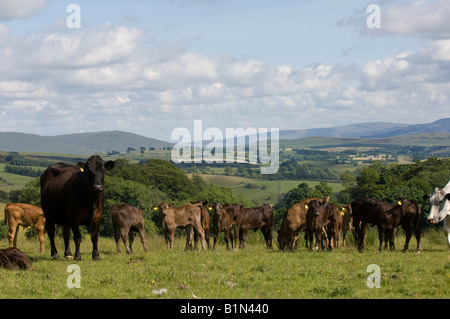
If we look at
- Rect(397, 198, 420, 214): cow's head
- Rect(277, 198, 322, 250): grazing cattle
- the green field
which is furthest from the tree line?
the green field

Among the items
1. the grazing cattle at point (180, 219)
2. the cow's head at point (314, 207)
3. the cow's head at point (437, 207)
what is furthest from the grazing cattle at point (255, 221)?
the cow's head at point (437, 207)

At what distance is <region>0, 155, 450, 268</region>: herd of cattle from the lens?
678 inches

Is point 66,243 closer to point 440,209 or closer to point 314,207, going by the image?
point 314,207

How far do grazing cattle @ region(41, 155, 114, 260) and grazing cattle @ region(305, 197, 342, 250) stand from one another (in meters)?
7.28

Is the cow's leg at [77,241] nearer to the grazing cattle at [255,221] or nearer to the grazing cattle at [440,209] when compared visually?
the grazing cattle at [255,221]

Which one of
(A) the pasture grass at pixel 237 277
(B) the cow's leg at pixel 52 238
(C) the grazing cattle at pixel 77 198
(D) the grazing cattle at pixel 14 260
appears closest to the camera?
(A) the pasture grass at pixel 237 277

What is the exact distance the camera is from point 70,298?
11.1 metres

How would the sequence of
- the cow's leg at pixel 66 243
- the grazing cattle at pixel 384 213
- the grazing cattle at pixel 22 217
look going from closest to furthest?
the cow's leg at pixel 66 243, the grazing cattle at pixel 384 213, the grazing cattle at pixel 22 217

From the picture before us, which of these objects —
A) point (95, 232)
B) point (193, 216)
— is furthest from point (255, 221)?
point (95, 232)

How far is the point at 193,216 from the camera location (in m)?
22.3

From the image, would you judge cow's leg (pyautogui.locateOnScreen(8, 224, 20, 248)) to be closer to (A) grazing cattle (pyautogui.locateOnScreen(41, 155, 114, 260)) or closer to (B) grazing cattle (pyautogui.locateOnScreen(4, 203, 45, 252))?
(B) grazing cattle (pyautogui.locateOnScreen(4, 203, 45, 252))

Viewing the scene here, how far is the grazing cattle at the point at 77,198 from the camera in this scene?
16.8 m
